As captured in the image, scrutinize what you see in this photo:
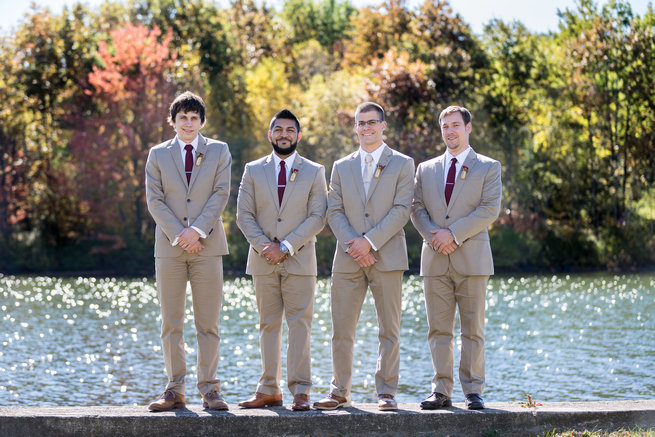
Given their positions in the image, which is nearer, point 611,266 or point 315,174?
point 315,174

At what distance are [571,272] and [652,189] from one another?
17.4ft

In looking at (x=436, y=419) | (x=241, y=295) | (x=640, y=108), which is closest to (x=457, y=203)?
(x=436, y=419)

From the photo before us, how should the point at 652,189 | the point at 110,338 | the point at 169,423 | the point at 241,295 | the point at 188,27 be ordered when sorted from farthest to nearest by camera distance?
the point at 188,27 → the point at 652,189 → the point at 241,295 → the point at 110,338 → the point at 169,423

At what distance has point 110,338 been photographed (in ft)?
54.1

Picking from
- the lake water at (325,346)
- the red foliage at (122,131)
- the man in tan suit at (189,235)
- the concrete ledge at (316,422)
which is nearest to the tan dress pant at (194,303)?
the man in tan suit at (189,235)

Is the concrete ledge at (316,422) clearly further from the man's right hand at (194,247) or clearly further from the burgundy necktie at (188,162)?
the burgundy necktie at (188,162)

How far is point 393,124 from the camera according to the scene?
114ft

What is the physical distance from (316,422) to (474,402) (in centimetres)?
116

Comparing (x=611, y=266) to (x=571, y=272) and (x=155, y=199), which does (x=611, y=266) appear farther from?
(x=155, y=199)

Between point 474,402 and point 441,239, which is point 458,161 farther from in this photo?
point 474,402

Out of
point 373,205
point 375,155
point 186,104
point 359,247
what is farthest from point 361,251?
point 186,104

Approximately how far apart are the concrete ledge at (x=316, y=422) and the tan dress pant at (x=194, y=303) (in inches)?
17.7

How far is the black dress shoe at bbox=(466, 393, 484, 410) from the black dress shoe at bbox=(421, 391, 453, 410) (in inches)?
6.2

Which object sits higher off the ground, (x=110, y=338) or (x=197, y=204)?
(x=197, y=204)
